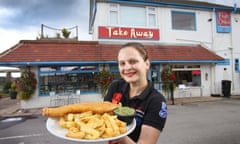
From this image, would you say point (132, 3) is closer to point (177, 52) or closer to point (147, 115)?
point (177, 52)

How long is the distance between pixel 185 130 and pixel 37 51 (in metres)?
8.24

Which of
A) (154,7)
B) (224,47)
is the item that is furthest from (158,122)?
(224,47)

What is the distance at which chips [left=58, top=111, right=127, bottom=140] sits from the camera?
100 centimetres

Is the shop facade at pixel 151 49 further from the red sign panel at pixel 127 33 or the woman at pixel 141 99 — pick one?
the woman at pixel 141 99

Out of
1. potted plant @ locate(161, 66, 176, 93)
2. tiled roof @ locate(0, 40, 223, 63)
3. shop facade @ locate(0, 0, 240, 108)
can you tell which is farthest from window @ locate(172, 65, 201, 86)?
tiled roof @ locate(0, 40, 223, 63)

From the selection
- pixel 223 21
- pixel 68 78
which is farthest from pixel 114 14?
pixel 223 21

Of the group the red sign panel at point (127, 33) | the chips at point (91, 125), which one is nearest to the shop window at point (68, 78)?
the red sign panel at point (127, 33)

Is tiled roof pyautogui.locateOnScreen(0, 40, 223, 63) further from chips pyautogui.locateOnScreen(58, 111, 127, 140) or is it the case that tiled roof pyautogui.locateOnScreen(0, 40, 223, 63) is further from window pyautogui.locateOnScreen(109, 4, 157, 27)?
chips pyautogui.locateOnScreen(58, 111, 127, 140)

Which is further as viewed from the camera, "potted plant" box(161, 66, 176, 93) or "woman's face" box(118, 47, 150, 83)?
"potted plant" box(161, 66, 176, 93)

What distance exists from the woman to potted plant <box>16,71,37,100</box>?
342 inches

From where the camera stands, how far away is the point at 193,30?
12000 mm

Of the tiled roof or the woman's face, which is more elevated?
the tiled roof

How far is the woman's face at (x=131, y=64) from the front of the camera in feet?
4.16

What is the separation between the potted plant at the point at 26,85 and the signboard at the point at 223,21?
13398mm
